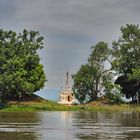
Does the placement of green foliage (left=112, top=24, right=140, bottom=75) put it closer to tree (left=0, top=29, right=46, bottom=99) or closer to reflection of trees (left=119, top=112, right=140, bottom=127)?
tree (left=0, top=29, right=46, bottom=99)

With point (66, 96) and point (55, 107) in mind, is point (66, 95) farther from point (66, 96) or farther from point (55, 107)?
point (55, 107)

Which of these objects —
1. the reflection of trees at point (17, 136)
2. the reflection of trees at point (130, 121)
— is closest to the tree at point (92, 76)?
the reflection of trees at point (130, 121)

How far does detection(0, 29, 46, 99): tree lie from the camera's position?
90.9 metres

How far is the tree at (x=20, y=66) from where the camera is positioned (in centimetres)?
9094

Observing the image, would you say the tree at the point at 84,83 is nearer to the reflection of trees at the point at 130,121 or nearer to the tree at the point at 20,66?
the tree at the point at 20,66

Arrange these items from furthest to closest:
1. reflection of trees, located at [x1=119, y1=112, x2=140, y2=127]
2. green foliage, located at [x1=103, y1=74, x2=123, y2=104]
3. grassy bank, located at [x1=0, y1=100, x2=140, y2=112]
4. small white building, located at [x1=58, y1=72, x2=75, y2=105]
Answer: small white building, located at [x1=58, y1=72, x2=75, y2=105], green foliage, located at [x1=103, y1=74, x2=123, y2=104], grassy bank, located at [x1=0, y1=100, x2=140, y2=112], reflection of trees, located at [x1=119, y1=112, x2=140, y2=127]

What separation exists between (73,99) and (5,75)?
989 inches

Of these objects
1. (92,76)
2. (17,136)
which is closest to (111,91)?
(92,76)

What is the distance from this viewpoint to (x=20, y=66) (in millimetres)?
93875

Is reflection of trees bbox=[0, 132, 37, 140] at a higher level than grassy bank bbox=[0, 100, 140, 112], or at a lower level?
lower

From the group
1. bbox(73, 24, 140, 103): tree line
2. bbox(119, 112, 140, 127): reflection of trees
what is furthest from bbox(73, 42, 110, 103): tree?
bbox(119, 112, 140, 127): reflection of trees

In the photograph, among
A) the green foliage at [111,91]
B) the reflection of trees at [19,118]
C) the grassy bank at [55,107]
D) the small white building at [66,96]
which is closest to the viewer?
the reflection of trees at [19,118]

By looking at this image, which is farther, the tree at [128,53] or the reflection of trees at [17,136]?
the tree at [128,53]

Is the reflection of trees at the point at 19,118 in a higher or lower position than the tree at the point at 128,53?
lower
